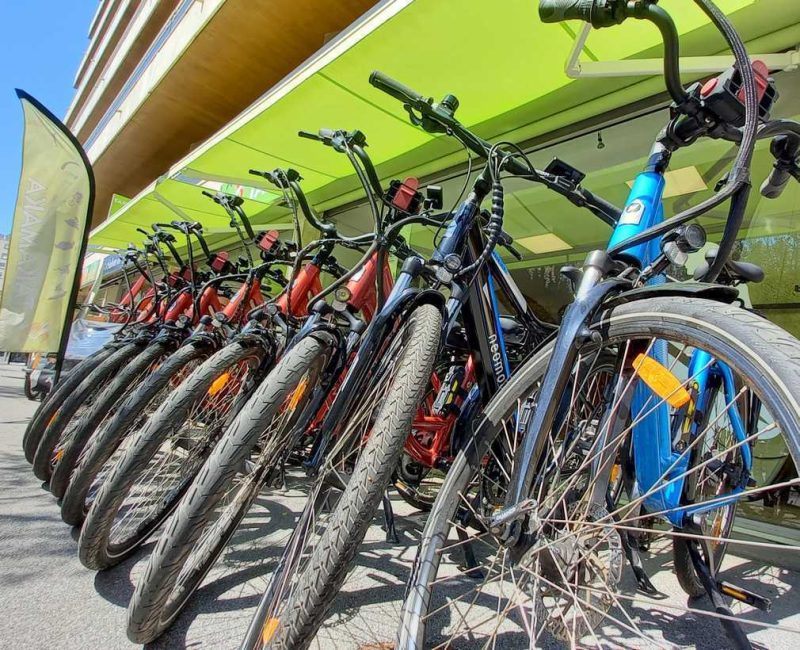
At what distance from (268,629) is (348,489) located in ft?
1.30

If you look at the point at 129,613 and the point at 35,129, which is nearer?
the point at 129,613

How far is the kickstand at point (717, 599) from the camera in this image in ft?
3.78

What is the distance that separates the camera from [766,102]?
3.55 feet

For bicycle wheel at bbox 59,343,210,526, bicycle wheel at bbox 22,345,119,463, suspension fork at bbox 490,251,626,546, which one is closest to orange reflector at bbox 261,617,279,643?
suspension fork at bbox 490,251,626,546

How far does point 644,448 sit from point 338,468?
80cm

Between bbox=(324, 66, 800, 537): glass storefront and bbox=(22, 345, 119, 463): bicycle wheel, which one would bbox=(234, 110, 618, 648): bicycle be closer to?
bbox=(324, 66, 800, 537): glass storefront

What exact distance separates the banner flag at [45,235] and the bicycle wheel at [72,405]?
3.18 feet

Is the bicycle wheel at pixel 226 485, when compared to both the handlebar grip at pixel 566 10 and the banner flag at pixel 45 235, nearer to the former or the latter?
the handlebar grip at pixel 566 10

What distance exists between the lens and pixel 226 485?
1.13 m

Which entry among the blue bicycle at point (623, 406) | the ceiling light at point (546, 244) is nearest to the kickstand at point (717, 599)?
the blue bicycle at point (623, 406)

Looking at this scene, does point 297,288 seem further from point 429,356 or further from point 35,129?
point 35,129

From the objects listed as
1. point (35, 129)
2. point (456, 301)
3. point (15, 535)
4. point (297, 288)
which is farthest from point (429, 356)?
point (35, 129)

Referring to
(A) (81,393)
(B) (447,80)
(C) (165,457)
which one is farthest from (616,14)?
(A) (81,393)

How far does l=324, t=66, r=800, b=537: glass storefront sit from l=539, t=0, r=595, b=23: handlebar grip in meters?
1.99
